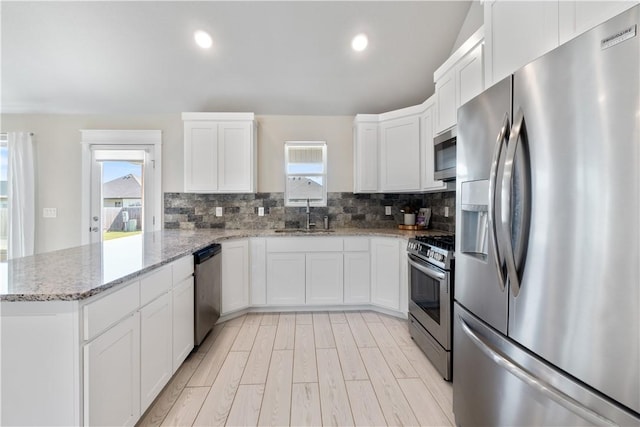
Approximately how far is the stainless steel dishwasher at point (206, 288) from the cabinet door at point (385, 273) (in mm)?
1659

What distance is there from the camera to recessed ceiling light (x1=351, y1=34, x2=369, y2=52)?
119 inches

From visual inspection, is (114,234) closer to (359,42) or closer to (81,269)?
(81,269)

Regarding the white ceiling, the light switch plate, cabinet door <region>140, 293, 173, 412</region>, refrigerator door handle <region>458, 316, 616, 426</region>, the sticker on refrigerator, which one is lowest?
cabinet door <region>140, 293, 173, 412</region>

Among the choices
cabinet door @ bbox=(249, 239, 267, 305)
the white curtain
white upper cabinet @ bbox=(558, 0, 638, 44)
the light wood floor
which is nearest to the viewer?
white upper cabinet @ bbox=(558, 0, 638, 44)

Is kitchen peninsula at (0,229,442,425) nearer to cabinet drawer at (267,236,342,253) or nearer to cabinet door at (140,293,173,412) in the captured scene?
cabinet door at (140,293,173,412)

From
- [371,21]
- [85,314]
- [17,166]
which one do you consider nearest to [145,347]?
[85,314]

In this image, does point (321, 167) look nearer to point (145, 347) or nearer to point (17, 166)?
point (145, 347)

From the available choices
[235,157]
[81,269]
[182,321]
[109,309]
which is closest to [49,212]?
[235,157]

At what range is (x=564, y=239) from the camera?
0.90 m

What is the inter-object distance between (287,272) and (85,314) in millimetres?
2220

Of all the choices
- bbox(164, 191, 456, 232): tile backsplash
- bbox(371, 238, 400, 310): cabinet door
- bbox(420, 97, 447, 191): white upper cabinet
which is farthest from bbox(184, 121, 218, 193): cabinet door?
bbox(420, 97, 447, 191): white upper cabinet

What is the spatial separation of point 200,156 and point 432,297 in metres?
2.98

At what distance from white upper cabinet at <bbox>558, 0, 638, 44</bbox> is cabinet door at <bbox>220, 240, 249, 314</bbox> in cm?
289

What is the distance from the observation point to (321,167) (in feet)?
12.9
